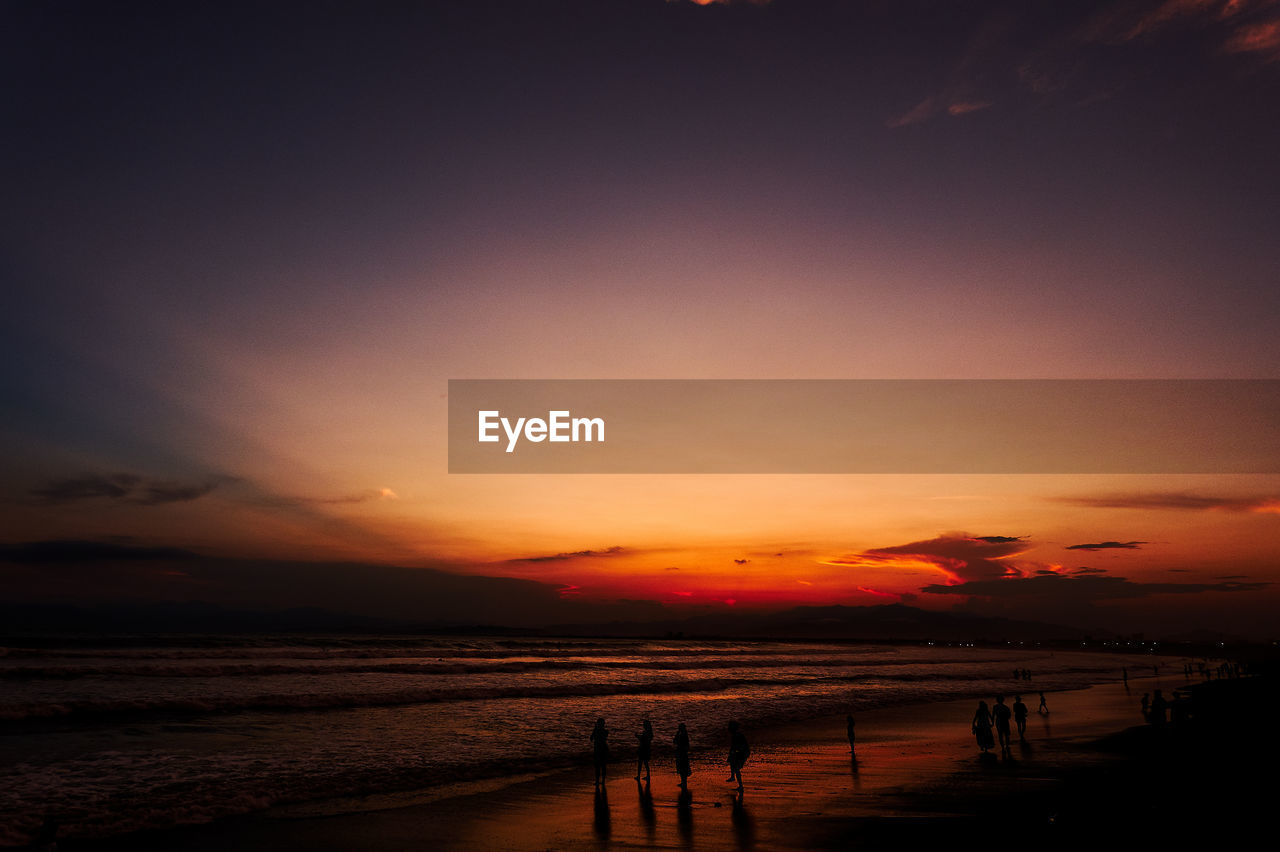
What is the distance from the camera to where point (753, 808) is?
58.5ft

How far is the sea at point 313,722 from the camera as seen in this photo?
2036 cm

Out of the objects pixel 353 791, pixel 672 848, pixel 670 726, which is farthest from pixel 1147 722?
pixel 353 791

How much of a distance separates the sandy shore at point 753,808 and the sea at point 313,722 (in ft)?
6.49

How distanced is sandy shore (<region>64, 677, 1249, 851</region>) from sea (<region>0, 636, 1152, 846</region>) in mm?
1977

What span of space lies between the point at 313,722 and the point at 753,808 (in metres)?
24.9

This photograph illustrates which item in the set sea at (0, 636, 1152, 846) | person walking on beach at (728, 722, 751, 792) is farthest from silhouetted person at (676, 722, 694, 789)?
sea at (0, 636, 1152, 846)

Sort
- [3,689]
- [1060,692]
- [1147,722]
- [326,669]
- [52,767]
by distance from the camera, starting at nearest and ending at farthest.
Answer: [52,767] → [1147,722] → [3,689] → [1060,692] → [326,669]

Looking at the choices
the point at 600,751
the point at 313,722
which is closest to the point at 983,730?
the point at 600,751

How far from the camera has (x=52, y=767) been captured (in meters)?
23.7

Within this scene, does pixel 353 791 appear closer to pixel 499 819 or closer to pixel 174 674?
pixel 499 819

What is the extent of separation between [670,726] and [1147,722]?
2065 cm

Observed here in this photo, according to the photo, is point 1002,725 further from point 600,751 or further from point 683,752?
point 600,751

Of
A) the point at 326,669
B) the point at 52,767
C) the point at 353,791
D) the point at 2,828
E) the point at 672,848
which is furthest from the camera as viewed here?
the point at 326,669

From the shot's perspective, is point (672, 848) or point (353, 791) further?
point (353, 791)
